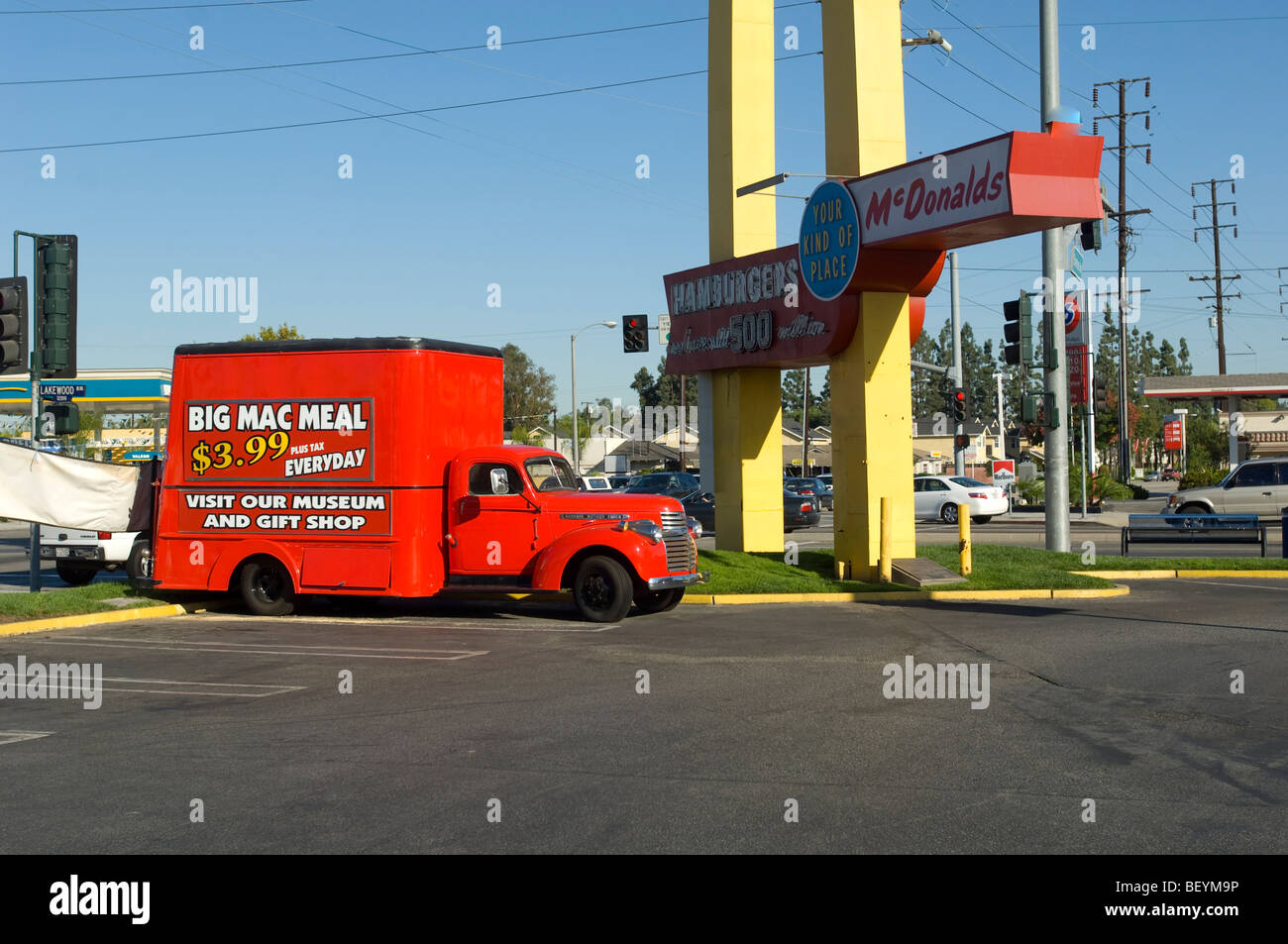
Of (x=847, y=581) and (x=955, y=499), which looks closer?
(x=847, y=581)

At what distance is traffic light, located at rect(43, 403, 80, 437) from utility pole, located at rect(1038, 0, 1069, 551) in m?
16.6

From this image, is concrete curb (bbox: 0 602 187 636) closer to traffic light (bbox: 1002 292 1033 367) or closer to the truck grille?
the truck grille

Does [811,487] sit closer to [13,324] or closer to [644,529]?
[644,529]

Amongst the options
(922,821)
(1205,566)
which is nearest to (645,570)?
(922,821)

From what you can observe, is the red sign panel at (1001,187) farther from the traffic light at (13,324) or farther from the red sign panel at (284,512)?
the traffic light at (13,324)

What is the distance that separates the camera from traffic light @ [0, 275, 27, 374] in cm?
1641

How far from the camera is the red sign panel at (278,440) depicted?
52.6ft

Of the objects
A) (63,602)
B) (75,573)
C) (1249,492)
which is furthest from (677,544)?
(1249,492)

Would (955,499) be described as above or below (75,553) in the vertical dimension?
above

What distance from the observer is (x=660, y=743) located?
848cm

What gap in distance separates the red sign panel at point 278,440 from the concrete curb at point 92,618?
6.45ft

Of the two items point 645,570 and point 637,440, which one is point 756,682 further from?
point 637,440

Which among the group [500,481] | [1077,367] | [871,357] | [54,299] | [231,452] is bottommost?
[500,481]

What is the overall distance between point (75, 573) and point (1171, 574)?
1917 cm
